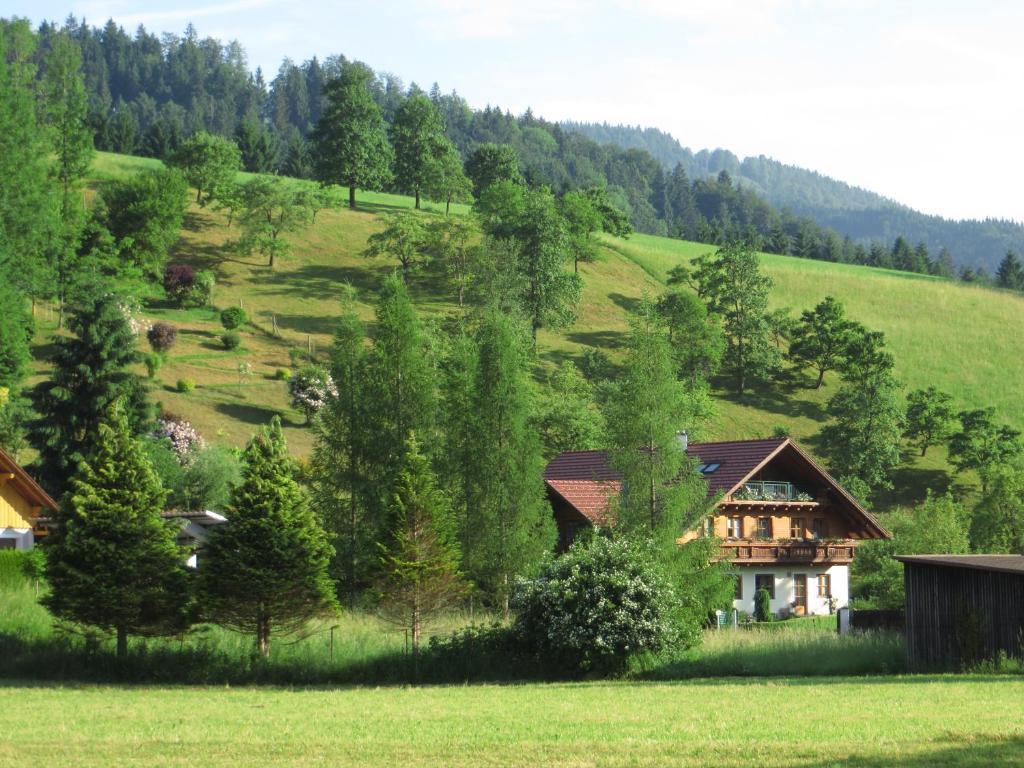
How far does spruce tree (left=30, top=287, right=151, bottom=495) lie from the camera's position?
4934cm

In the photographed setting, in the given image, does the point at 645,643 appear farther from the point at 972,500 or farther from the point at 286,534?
the point at 972,500


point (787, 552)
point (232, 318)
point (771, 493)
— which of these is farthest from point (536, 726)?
point (232, 318)

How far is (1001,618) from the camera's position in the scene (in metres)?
29.0

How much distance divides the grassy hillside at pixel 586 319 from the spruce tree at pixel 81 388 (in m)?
18.2

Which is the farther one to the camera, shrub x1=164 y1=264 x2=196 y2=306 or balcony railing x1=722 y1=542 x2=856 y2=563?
shrub x1=164 y1=264 x2=196 y2=306

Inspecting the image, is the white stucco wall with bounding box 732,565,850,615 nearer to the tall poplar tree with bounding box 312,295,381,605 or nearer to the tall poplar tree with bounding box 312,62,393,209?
the tall poplar tree with bounding box 312,295,381,605

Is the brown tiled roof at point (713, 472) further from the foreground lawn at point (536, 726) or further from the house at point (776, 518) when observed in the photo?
the foreground lawn at point (536, 726)

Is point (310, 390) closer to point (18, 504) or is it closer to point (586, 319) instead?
point (18, 504)

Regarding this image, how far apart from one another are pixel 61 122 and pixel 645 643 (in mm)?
72414

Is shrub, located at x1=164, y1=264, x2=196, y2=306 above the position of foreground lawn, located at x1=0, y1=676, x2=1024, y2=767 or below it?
above

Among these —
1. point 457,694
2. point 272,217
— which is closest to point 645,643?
point 457,694

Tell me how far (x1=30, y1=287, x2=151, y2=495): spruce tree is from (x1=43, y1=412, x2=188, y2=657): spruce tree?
752 inches

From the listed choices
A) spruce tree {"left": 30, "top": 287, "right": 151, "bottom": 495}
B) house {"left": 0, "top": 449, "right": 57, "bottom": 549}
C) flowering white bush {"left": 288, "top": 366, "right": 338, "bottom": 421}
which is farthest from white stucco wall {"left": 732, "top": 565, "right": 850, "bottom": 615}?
flowering white bush {"left": 288, "top": 366, "right": 338, "bottom": 421}

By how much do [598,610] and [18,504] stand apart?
883 inches
